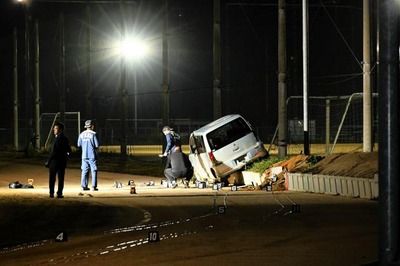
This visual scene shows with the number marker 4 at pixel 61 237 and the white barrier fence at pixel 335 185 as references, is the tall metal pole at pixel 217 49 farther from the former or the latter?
the number marker 4 at pixel 61 237

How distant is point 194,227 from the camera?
14.5 metres

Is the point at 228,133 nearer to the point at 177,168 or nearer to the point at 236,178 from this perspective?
the point at 236,178

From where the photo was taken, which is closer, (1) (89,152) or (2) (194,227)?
(2) (194,227)

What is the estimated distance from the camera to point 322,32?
69.2 m

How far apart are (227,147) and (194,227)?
38.2 feet

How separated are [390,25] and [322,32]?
6157 cm

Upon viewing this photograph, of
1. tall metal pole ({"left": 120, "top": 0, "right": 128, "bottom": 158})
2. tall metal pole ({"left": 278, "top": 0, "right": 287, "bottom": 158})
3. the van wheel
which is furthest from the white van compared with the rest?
tall metal pole ({"left": 120, "top": 0, "right": 128, "bottom": 158})

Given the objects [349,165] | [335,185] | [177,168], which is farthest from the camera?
[177,168]

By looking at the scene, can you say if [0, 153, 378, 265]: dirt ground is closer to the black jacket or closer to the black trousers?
the black trousers

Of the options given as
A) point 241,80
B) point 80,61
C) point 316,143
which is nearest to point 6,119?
point 80,61

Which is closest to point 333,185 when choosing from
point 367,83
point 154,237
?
point 367,83

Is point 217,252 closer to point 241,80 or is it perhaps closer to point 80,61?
point 80,61

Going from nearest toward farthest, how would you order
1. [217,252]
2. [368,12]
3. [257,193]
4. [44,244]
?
[217,252] → [44,244] → [257,193] → [368,12]

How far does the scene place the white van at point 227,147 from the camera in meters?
26.1
